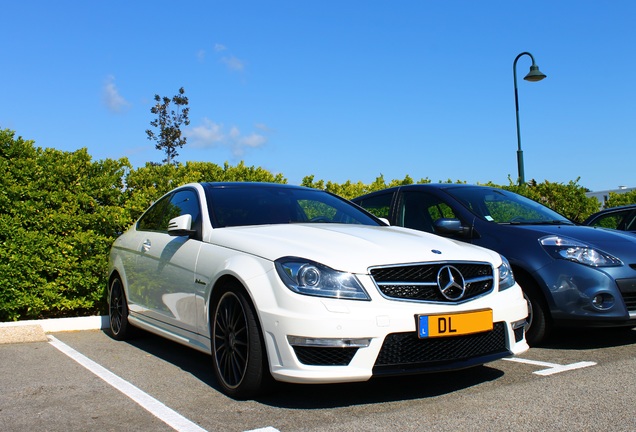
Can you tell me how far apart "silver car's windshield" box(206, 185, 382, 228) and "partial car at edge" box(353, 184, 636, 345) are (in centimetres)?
98

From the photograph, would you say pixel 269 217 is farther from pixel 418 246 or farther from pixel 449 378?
pixel 449 378

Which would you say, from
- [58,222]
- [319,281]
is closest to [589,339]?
[319,281]

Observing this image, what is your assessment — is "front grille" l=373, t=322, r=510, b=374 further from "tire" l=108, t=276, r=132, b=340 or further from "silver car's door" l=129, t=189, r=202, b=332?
"tire" l=108, t=276, r=132, b=340

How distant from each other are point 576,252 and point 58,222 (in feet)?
18.2

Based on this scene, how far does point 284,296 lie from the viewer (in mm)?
3949

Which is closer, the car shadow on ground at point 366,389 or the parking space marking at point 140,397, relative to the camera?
the parking space marking at point 140,397

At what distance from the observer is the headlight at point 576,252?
18.7 feet

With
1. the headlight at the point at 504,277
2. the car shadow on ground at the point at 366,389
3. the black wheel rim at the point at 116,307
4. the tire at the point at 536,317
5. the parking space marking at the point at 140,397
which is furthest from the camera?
the black wheel rim at the point at 116,307

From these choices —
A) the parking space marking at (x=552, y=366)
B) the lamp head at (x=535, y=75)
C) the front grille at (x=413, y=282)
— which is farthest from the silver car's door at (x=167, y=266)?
the lamp head at (x=535, y=75)

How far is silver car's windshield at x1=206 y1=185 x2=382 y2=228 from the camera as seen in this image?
207 inches

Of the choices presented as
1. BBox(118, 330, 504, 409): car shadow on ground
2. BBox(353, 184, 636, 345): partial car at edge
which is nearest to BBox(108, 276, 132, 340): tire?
BBox(118, 330, 504, 409): car shadow on ground

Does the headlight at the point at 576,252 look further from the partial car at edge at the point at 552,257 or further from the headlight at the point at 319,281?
the headlight at the point at 319,281

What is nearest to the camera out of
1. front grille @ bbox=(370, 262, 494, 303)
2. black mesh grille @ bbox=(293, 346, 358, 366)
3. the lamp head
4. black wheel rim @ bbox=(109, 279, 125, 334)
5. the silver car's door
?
black mesh grille @ bbox=(293, 346, 358, 366)

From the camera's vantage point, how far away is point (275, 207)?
18.0 ft
